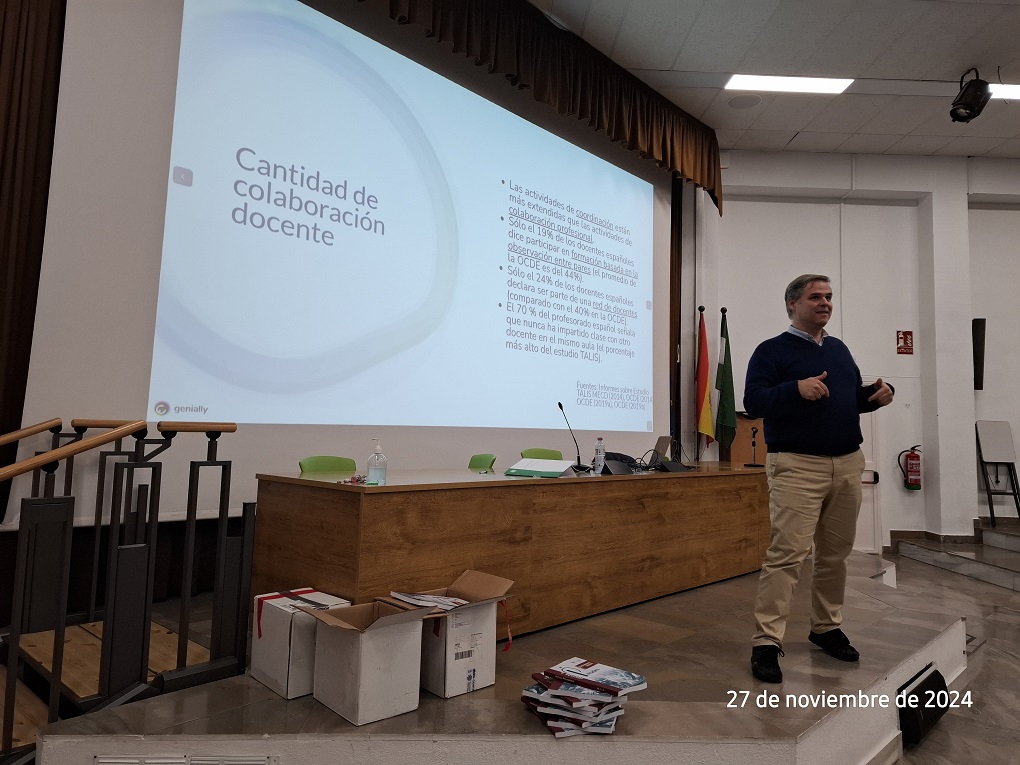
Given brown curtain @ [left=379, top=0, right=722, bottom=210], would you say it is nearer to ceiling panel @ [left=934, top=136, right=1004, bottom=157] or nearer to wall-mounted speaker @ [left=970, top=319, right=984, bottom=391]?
ceiling panel @ [left=934, top=136, right=1004, bottom=157]

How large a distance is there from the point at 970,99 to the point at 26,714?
6.41 metres

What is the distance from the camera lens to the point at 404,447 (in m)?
3.50

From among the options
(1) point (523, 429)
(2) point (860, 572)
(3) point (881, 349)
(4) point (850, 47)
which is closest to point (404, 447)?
(1) point (523, 429)

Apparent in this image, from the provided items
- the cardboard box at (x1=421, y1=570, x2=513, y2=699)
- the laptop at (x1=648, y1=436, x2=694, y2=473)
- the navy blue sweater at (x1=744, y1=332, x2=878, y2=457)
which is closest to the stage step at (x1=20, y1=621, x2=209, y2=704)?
the cardboard box at (x1=421, y1=570, x2=513, y2=699)

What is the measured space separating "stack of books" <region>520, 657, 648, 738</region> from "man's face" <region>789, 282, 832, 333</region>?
4.59 ft

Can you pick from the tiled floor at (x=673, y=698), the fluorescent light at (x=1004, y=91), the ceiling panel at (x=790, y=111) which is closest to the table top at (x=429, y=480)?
the tiled floor at (x=673, y=698)

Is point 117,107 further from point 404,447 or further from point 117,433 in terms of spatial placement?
point 404,447

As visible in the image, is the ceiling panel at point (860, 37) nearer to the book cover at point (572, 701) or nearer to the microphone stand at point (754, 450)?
the microphone stand at point (754, 450)

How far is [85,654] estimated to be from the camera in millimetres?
2127

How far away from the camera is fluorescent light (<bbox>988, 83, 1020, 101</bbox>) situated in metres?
5.03

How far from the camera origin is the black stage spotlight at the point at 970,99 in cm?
469

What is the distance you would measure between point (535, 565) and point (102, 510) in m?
1.77

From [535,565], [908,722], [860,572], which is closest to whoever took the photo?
[908,722]

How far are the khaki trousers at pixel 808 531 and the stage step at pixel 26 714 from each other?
2.17 metres
